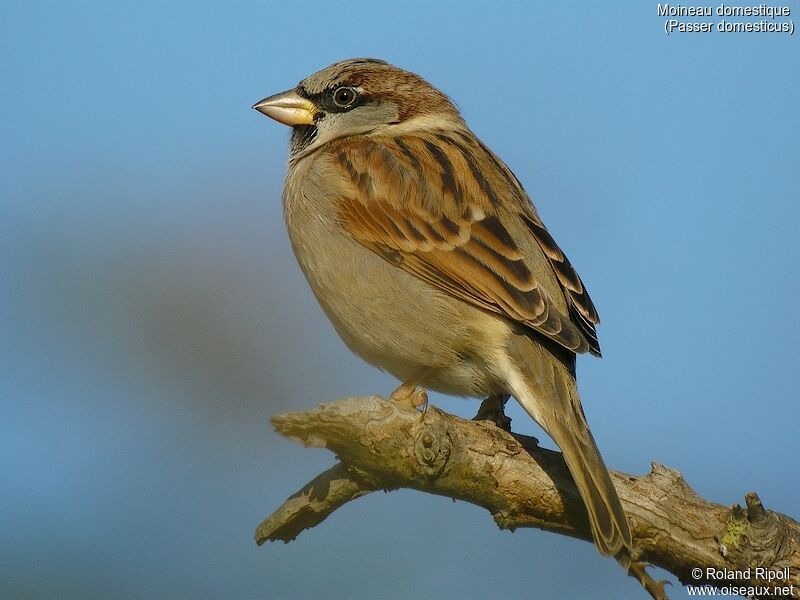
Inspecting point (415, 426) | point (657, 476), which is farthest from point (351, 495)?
point (657, 476)

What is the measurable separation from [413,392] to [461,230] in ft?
2.32

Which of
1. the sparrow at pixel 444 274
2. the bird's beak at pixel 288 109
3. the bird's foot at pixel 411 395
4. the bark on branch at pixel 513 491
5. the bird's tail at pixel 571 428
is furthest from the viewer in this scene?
the bird's beak at pixel 288 109

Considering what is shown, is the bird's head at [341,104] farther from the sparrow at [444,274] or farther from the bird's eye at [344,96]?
the sparrow at [444,274]

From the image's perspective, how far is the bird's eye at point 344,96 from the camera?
495cm

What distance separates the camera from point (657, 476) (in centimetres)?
355

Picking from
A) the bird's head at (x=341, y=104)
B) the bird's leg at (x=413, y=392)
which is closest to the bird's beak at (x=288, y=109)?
the bird's head at (x=341, y=104)

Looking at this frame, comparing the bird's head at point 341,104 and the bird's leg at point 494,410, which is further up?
the bird's head at point 341,104

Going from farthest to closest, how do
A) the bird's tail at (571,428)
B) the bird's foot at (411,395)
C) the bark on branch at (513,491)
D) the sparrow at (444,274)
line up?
the bird's foot at (411,395) < the sparrow at (444,274) < the bird's tail at (571,428) < the bark on branch at (513,491)

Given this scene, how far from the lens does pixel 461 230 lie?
13.6 ft

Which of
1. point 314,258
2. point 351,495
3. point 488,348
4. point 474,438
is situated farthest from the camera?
point 314,258

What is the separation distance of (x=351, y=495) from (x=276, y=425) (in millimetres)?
449

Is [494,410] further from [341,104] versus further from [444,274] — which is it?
[341,104]

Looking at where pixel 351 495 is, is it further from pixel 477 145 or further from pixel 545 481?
pixel 477 145

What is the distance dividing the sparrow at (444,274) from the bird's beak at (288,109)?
277 millimetres
